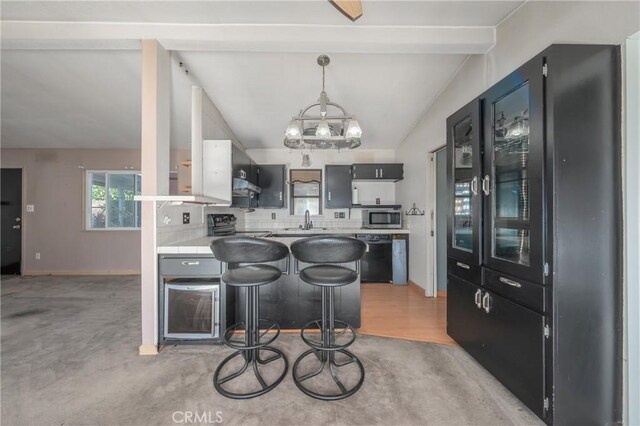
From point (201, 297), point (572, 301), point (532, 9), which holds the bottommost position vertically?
point (201, 297)

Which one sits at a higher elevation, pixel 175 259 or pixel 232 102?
pixel 232 102

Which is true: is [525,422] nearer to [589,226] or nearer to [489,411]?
[489,411]

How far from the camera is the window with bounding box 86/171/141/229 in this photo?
473 cm

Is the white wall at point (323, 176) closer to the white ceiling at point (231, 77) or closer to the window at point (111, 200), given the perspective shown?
the white ceiling at point (231, 77)

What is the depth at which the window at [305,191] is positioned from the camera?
16.0 ft

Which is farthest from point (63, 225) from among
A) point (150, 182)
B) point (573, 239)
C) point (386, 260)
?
point (573, 239)

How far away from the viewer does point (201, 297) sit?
A: 6.45ft

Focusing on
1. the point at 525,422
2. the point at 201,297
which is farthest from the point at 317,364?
the point at 525,422

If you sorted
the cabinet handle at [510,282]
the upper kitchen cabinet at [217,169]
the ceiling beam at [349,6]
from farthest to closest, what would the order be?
1. the upper kitchen cabinet at [217,169]
2. the cabinet handle at [510,282]
3. the ceiling beam at [349,6]

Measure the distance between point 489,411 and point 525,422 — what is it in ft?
0.54

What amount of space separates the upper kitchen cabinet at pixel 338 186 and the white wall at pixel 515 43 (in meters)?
1.40

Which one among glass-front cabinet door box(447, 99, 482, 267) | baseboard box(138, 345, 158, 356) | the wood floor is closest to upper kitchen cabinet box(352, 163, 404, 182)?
the wood floor

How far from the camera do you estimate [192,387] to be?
157cm

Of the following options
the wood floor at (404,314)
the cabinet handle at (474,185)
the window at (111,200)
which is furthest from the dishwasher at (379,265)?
the window at (111,200)
